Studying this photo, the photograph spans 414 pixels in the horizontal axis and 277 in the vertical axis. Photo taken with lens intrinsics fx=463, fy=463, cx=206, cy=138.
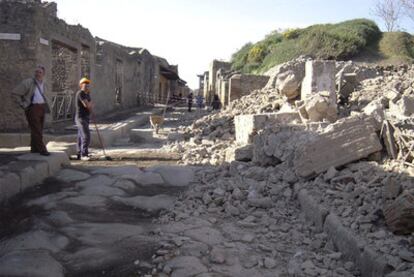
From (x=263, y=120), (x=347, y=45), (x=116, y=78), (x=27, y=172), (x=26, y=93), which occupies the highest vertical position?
(x=347, y=45)

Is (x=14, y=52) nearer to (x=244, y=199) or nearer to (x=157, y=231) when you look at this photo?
(x=244, y=199)

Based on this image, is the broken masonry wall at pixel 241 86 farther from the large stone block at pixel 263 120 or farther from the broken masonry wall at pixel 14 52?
the large stone block at pixel 263 120

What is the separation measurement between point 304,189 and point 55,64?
44.6 ft

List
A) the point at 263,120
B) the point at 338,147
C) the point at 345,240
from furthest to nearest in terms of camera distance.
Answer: the point at 263,120, the point at 338,147, the point at 345,240

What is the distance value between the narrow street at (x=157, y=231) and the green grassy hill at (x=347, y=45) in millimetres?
20667

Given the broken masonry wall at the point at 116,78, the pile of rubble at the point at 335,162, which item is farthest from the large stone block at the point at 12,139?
the broken masonry wall at the point at 116,78

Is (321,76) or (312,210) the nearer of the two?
(312,210)

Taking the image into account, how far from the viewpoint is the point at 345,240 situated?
146 inches

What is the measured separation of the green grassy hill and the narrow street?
20.7m

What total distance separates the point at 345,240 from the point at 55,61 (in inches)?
589

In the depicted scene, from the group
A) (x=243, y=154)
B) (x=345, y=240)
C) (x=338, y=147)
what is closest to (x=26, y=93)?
(x=243, y=154)

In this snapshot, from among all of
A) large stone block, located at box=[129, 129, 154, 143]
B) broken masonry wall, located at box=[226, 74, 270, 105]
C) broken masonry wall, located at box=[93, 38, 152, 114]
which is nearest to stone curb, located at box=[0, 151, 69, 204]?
large stone block, located at box=[129, 129, 154, 143]

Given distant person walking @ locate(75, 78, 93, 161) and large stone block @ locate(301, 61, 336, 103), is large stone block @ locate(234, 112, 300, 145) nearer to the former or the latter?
large stone block @ locate(301, 61, 336, 103)

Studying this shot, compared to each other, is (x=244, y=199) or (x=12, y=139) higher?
(x=12, y=139)
